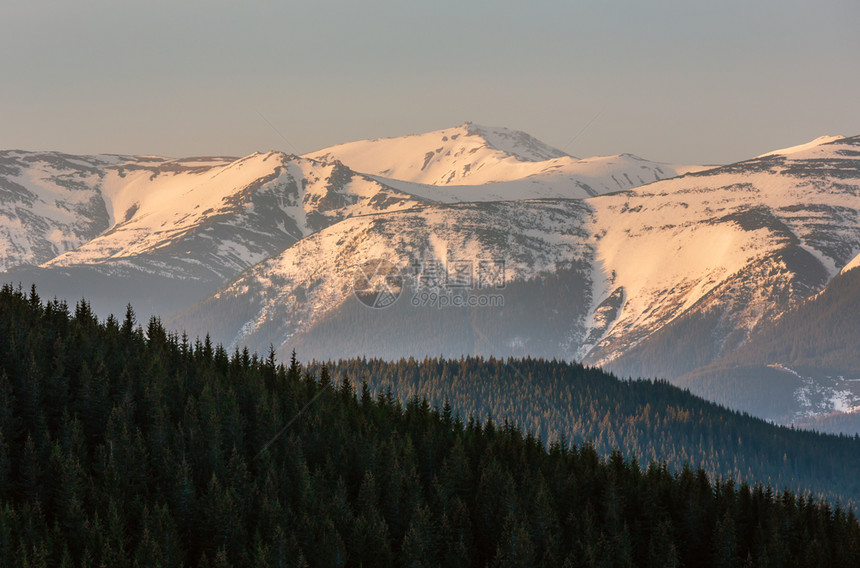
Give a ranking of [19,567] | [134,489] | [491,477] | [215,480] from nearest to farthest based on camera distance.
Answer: [19,567] < [215,480] < [134,489] < [491,477]

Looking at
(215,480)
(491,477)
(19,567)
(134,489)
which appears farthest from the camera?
(491,477)

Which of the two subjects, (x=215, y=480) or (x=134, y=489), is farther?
(x=134, y=489)

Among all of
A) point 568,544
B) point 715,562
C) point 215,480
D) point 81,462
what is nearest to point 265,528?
point 215,480

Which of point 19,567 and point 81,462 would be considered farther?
point 81,462

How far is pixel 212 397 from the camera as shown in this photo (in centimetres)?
19975

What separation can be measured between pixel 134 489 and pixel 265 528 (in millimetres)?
17717

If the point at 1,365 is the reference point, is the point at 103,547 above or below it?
below

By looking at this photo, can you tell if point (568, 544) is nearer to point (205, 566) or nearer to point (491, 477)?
point (491, 477)

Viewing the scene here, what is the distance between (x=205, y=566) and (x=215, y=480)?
12.6m

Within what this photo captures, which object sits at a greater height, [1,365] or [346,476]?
[1,365]

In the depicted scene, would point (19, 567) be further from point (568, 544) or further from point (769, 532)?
point (769, 532)

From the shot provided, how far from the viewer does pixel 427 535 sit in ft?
577

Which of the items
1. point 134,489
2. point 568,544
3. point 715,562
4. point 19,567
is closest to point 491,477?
point 568,544

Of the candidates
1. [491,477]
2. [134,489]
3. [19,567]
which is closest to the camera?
[19,567]
